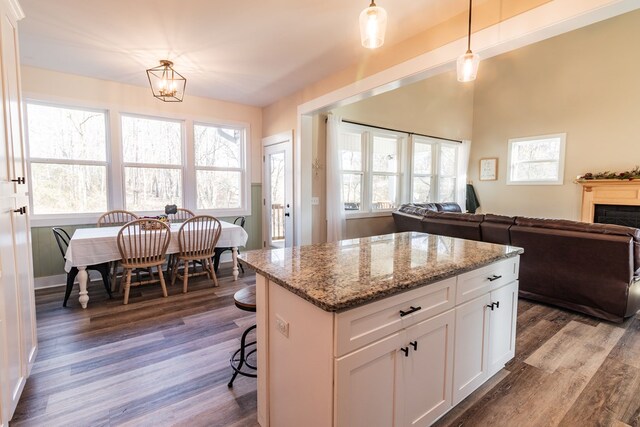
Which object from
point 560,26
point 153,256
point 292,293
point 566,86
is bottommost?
point 153,256

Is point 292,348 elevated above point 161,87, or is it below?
below

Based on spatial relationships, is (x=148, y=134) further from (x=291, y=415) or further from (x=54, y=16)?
(x=291, y=415)

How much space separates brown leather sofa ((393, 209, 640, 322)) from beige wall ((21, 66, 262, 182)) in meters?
3.98

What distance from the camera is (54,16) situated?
2.61 metres

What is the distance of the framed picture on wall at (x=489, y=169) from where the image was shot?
23.0ft

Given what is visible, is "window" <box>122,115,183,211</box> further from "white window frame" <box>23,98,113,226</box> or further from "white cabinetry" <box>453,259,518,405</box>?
"white cabinetry" <box>453,259,518,405</box>

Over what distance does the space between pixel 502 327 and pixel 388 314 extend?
47.9 inches

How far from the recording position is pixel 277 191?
A: 530 cm

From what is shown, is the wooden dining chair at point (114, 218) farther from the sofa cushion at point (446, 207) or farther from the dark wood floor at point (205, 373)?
the sofa cushion at point (446, 207)

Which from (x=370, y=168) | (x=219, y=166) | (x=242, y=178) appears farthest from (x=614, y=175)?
(x=219, y=166)

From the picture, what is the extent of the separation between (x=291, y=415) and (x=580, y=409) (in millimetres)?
1724

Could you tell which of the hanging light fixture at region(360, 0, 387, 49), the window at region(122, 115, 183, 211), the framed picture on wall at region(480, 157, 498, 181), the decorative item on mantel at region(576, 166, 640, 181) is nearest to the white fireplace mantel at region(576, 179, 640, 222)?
the decorative item on mantel at region(576, 166, 640, 181)

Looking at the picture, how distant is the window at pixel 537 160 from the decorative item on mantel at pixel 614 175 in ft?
1.43

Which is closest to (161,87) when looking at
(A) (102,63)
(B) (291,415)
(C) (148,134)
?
(A) (102,63)
